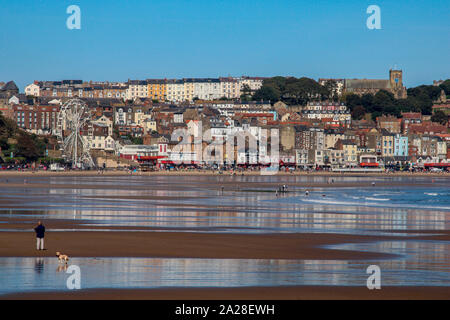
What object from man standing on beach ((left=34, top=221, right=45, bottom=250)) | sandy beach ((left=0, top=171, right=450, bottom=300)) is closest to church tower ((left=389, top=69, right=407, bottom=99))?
sandy beach ((left=0, top=171, right=450, bottom=300))

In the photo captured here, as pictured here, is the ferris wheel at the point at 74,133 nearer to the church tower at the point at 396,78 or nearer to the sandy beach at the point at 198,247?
the sandy beach at the point at 198,247

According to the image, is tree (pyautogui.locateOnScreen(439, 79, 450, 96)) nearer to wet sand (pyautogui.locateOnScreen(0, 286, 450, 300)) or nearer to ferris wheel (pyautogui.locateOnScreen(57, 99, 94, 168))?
ferris wheel (pyautogui.locateOnScreen(57, 99, 94, 168))

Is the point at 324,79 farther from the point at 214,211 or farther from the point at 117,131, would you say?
the point at 214,211

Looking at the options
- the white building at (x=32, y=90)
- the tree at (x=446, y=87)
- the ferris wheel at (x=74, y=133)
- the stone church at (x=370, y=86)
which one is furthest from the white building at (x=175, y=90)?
the ferris wheel at (x=74, y=133)

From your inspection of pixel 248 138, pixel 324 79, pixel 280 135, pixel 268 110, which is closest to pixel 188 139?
pixel 248 138
